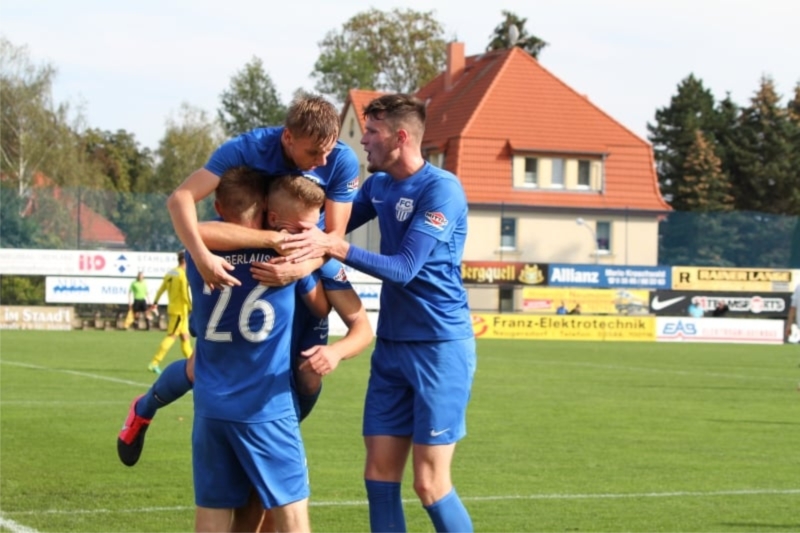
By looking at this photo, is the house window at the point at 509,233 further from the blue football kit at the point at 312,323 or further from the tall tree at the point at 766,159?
the blue football kit at the point at 312,323

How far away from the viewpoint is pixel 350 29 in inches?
3351

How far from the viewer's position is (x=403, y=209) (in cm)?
722

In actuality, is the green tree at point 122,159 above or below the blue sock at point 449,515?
above

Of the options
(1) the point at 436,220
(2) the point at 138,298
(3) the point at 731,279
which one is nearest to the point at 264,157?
(1) the point at 436,220

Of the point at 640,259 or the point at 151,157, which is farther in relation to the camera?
the point at 151,157

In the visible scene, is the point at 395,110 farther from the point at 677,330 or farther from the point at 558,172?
the point at 558,172

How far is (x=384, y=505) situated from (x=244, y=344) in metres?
1.79

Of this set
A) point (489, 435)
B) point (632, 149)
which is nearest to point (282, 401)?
point (489, 435)

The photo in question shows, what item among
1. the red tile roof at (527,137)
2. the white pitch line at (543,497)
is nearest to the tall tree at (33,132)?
the red tile roof at (527,137)

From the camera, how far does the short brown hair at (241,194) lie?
5.96 meters

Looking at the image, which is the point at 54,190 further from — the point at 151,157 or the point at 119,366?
the point at 151,157

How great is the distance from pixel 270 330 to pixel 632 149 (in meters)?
58.7

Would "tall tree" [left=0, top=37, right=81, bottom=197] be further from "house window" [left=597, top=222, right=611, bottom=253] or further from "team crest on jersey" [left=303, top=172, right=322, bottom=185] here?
"team crest on jersey" [left=303, top=172, right=322, bottom=185]

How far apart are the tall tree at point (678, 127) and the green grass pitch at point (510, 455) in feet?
213
